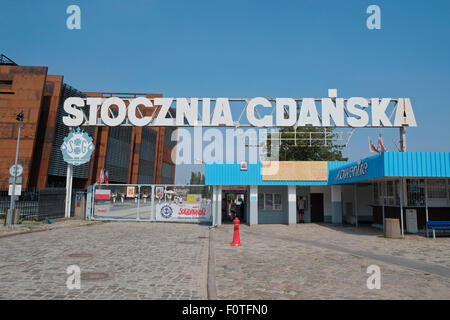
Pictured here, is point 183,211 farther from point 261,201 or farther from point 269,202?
point 269,202

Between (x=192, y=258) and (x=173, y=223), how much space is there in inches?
526

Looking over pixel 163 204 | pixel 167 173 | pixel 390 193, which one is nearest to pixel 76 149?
pixel 163 204

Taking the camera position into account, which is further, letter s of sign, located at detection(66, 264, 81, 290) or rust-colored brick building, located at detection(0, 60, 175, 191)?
rust-colored brick building, located at detection(0, 60, 175, 191)

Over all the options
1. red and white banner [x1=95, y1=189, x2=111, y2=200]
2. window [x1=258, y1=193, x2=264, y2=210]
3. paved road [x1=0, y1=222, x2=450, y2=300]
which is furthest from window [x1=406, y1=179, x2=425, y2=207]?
red and white banner [x1=95, y1=189, x2=111, y2=200]

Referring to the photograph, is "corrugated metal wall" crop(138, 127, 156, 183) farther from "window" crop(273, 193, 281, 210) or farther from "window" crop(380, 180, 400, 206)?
"window" crop(380, 180, 400, 206)

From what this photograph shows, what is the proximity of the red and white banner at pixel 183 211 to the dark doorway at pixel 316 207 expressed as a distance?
25.9 feet

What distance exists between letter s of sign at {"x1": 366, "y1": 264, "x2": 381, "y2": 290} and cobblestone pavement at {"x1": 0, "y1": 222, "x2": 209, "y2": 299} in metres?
3.51

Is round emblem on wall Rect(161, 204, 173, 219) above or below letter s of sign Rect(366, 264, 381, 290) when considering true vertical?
above

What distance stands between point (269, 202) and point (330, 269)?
15.4 meters

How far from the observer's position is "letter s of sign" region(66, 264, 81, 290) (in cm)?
658

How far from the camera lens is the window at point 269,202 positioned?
23875 mm

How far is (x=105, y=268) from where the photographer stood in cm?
834
